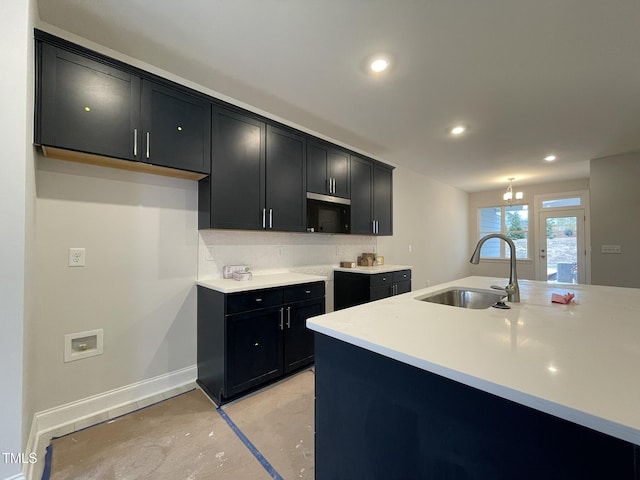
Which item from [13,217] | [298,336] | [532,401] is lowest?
[298,336]

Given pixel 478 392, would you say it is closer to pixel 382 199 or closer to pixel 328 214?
pixel 328 214

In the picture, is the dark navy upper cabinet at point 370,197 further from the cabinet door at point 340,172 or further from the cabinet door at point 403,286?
the cabinet door at point 403,286

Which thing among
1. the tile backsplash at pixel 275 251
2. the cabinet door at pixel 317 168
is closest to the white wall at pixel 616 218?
the tile backsplash at pixel 275 251

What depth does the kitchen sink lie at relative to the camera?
1.70m

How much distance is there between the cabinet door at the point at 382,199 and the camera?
3.81 m

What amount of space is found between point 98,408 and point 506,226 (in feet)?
25.4

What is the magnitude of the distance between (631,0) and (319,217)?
259 centimetres

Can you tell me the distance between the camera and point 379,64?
78.0 inches

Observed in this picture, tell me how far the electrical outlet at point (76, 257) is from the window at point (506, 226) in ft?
22.0

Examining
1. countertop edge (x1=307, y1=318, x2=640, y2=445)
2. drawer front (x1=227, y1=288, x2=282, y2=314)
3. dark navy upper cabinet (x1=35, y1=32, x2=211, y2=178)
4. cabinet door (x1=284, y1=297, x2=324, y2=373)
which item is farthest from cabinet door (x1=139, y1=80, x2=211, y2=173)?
countertop edge (x1=307, y1=318, x2=640, y2=445)

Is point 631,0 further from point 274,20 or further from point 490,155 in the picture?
point 490,155

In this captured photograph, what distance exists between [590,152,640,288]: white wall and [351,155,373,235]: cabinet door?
354cm

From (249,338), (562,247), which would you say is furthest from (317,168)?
(562,247)

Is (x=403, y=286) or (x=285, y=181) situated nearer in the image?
(x=285, y=181)
